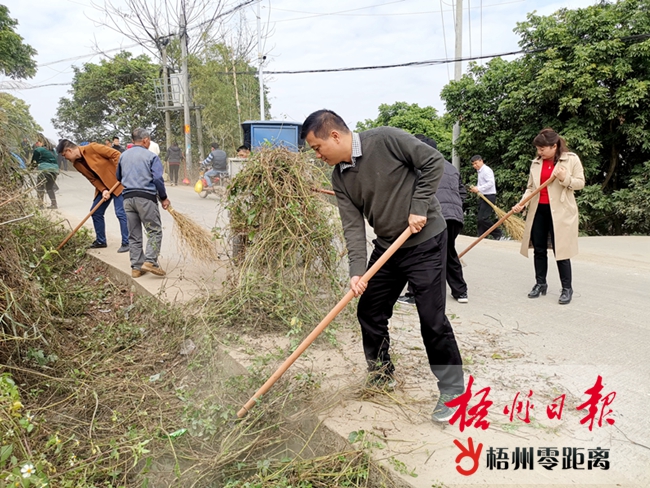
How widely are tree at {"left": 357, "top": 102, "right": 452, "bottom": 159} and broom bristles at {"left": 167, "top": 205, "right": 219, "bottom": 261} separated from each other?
13699 millimetres

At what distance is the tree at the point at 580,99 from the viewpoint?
977 cm

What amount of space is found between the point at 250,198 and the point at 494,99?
9870mm

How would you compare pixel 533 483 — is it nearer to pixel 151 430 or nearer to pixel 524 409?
pixel 524 409

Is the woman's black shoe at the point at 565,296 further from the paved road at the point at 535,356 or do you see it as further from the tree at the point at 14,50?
the tree at the point at 14,50

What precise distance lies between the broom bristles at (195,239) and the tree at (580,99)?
8.29m

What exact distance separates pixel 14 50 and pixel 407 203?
2556cm

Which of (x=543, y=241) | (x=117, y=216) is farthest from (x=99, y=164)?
(x=543, y=241)

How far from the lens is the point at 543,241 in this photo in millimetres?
4789

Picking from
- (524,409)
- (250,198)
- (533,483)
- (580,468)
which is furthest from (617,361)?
(250,198)

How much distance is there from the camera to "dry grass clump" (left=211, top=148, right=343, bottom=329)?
3.91m

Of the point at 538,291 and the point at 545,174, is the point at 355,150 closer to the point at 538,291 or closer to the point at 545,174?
the point at 545,174

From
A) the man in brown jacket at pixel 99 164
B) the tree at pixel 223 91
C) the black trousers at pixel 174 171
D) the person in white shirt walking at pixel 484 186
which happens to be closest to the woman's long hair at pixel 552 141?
the person in white shirt walking at pixel 484 186

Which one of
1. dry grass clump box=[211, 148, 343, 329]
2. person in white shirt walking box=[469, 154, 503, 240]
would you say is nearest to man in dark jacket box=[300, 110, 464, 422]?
dry grass clump box=[211, 148, 343, 329]

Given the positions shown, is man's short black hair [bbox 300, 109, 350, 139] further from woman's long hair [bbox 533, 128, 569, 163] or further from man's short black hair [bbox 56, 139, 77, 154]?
man's short black hair [bbox 56, 139, 77, 154]
